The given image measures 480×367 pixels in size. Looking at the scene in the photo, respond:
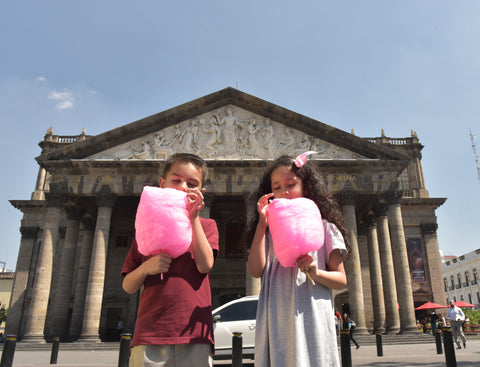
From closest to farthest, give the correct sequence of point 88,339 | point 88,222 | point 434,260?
point 88,339 → point 88,222 → point 434,260

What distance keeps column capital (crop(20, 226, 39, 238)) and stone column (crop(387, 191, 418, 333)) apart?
27.1 metres

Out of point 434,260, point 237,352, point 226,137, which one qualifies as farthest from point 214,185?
point 434,260

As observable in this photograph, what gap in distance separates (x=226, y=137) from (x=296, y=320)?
68.0 feet

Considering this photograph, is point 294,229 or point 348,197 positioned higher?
point 348,197

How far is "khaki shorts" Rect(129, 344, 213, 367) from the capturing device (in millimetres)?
2455

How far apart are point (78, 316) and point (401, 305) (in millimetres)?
18999

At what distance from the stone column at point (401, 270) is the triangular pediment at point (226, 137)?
9.93 feet

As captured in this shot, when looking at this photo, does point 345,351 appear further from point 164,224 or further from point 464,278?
point 464,278

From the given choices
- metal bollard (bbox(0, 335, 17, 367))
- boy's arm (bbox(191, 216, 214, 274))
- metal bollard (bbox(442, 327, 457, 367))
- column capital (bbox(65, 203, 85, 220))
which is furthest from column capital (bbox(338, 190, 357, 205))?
boy's arm (bbox(191, 216, 214, 274))

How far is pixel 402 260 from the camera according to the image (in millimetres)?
21406

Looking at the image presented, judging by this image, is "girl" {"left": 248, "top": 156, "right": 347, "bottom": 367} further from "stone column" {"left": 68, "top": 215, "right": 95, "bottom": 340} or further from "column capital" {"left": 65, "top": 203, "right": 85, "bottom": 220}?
"stone column" {"left": 68, "top": 215, "right": 95, "bottom": 340}

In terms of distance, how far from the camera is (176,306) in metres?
2.56

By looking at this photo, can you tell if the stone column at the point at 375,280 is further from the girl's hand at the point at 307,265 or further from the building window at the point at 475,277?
the building window at the point at 475,277

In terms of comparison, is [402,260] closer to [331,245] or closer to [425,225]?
[425,225]
